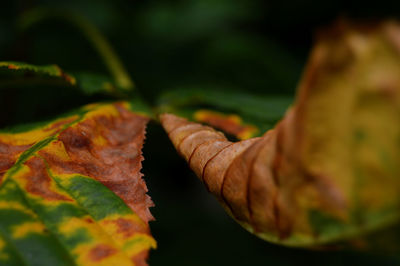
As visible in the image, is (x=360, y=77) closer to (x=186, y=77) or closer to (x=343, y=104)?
(x=343, y=104)

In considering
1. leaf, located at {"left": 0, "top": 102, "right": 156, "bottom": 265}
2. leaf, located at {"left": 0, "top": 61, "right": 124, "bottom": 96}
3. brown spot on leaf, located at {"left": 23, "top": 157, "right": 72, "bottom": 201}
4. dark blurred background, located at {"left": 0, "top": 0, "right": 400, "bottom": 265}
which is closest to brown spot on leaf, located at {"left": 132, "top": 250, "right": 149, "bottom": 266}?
leaf, located at {"left": 0, "top": 102, "right": 156, "bottom": 265}

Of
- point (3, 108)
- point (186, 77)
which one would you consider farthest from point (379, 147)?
point (186, 77)

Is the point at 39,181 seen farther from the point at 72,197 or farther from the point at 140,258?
the point at 140,258

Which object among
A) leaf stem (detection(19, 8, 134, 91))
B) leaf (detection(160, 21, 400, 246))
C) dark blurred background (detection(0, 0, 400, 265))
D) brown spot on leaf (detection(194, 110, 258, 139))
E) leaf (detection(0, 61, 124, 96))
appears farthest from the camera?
dark blurred background (detection(0, 0, 400, 265))

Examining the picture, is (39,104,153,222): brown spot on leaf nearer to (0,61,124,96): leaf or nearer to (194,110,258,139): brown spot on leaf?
(0,61,124,96): leaf

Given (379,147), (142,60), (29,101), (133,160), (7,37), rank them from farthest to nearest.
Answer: (142,60)
(7,37)
(29,101)
(133,160)
(379,147)
